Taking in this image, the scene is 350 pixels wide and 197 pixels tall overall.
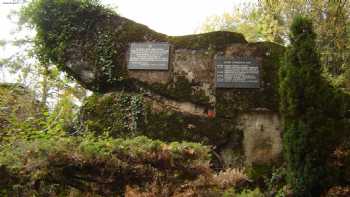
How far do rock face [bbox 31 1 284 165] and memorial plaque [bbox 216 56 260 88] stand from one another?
4.3 inches

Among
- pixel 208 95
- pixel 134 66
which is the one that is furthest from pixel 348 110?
pixel 134 66

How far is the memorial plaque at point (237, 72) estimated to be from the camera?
30.8ft

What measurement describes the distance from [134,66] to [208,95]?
74.1 inches

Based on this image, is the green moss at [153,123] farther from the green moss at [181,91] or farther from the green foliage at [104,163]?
the green foliage at [104,163]

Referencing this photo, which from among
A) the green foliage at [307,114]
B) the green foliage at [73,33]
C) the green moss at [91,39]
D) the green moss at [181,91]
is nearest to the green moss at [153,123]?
the green moss at [181,91]

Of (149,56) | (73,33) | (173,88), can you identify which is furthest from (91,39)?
(173,88)

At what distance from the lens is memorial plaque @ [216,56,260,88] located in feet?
30.8

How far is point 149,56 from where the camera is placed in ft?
32.2

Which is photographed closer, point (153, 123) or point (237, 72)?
point (153, 123)

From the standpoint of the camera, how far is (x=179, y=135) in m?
9.06

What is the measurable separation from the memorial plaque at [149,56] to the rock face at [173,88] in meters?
0.12

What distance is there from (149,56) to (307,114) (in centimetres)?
396

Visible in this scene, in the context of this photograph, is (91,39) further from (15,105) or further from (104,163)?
(104,163)

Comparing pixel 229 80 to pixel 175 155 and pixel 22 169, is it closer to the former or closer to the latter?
Result: pixel 175 155
